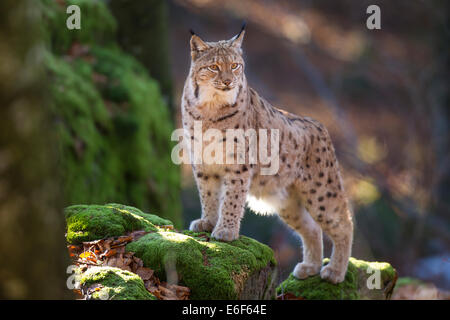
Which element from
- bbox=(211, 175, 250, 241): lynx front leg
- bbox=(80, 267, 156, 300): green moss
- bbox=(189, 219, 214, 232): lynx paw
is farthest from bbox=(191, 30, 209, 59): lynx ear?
bbox=(80, 267, 156, 300): green moss

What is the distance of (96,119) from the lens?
24.5 feet

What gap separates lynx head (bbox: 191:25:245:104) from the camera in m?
5.11

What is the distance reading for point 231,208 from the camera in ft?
16.7

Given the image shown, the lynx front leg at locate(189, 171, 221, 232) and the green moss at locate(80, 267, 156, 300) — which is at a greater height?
the lynx front leg at locate(189, 171, 221, 232)

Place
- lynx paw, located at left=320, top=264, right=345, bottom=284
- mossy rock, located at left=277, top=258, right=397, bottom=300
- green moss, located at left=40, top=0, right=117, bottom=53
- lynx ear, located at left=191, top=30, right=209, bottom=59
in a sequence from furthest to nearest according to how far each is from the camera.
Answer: green moss, located at left=40, top=0, right=117, bottom=53
lynx paw, located at left=320, top=264, right=345, bottom=284
mossy rock, located at left=277, top=258, right=397, bottom=300
lynx ear, located at left=191, top=30, right=209, bottom=59

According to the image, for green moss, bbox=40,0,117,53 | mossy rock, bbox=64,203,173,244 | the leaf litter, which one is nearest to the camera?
the leaf litter

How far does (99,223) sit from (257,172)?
5.62ft

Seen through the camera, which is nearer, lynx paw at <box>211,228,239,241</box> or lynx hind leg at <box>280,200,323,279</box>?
lynx paw at <box>211,228,239,241</box>

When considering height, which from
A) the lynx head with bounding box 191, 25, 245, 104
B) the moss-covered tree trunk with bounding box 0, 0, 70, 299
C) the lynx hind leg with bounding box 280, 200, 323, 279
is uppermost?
the lynx head with bounding box 191, 25, 245, 104

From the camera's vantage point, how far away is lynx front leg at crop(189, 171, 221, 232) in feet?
17.6

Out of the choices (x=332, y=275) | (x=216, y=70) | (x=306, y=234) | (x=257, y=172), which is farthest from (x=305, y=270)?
(x=216, y=70)

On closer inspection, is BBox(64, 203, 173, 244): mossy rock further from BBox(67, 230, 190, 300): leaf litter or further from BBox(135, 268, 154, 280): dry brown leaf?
BBox(135, 268, 154, 280): dry brown leaf

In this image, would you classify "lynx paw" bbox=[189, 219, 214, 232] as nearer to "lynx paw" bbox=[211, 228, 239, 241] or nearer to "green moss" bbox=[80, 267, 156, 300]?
"lynx paw" bbox=[211, 228, 239, 241]

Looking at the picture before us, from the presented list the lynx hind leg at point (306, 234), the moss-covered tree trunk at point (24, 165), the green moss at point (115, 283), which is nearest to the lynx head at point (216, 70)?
the lynx hind leg at point (306, 234)
